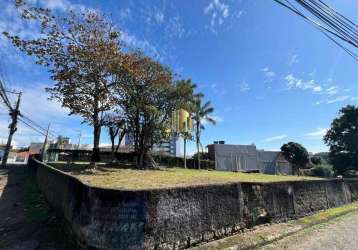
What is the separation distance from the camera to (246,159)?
36.8 m

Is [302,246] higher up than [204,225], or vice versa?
[204,225]

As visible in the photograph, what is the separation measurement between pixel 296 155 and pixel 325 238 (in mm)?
35543

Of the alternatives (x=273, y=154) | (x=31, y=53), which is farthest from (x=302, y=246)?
(x=273, y=154)

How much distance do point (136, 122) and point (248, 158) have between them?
906 inches

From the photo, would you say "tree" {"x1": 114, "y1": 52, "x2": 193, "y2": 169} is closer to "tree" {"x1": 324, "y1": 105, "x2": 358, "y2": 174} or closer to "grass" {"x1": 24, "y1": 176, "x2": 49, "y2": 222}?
"grass" {"x1": 24, "y1": 176, "x2": 49, "y2": 222}

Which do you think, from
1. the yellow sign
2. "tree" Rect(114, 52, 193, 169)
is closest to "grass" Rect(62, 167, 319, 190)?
"tree" Rect(114, 52, 193, 169)

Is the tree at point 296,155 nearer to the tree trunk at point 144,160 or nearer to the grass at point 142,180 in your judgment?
the tree trunk at point 144,160

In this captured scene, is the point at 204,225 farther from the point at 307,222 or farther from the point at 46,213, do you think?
the point at 46,213

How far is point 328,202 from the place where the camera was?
406 inches

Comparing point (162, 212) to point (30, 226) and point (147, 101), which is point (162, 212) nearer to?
point (30, 226)

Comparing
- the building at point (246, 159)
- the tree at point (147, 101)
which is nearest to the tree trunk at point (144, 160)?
the tree at point (147, 101)

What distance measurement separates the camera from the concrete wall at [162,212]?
4.43 meters

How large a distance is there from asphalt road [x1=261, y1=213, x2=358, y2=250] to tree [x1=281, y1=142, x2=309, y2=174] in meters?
33.1

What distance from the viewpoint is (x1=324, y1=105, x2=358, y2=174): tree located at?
31.9 m
